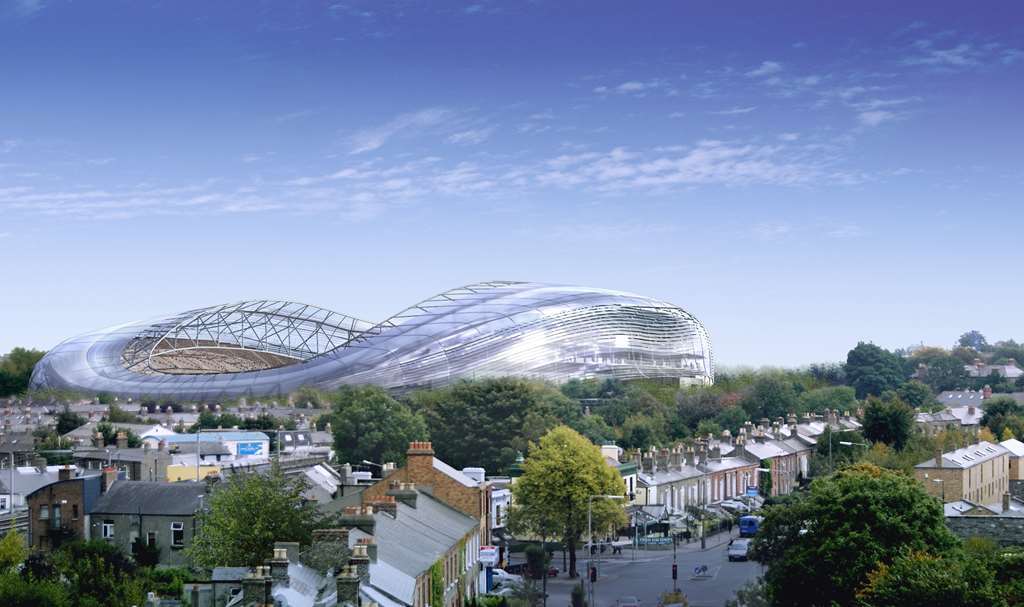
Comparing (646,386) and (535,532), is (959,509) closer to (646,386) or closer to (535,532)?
(535,532)

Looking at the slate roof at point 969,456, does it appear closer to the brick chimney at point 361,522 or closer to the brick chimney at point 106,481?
the brick chimney at point 106,481

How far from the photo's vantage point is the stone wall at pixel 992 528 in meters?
56.5

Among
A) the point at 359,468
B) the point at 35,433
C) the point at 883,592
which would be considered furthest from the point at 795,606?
the point at 35,433

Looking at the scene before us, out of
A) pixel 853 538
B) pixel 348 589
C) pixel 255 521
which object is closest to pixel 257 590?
pixel 348 589

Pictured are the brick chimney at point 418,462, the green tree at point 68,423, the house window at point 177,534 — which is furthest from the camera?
the green tree at point 68,423

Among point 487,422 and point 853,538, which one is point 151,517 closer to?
point 853,538

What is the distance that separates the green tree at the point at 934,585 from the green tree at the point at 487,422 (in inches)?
2383

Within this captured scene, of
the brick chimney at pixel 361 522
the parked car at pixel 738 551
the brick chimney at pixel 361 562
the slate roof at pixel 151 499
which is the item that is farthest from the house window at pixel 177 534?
the brick chimney at pixel 361 562

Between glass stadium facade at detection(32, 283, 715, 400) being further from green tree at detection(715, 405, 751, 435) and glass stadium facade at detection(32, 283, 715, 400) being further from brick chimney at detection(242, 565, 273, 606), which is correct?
brick chimney at detection(242, 565, 273, 606)

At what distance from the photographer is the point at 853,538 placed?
1911 inches

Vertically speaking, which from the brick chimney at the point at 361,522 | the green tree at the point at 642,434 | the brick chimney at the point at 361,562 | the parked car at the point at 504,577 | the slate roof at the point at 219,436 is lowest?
the parked car at the point at 504,577

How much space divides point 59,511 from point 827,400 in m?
117

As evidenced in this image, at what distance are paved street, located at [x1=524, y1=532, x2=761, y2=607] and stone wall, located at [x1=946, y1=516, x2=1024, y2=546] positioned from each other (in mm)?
9000

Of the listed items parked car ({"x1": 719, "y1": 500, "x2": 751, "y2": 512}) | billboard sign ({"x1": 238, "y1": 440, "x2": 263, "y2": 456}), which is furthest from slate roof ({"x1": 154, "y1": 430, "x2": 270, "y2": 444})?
parked car ({"x1": 719, "y1": 500, "x2": 751, "y2": 512})
